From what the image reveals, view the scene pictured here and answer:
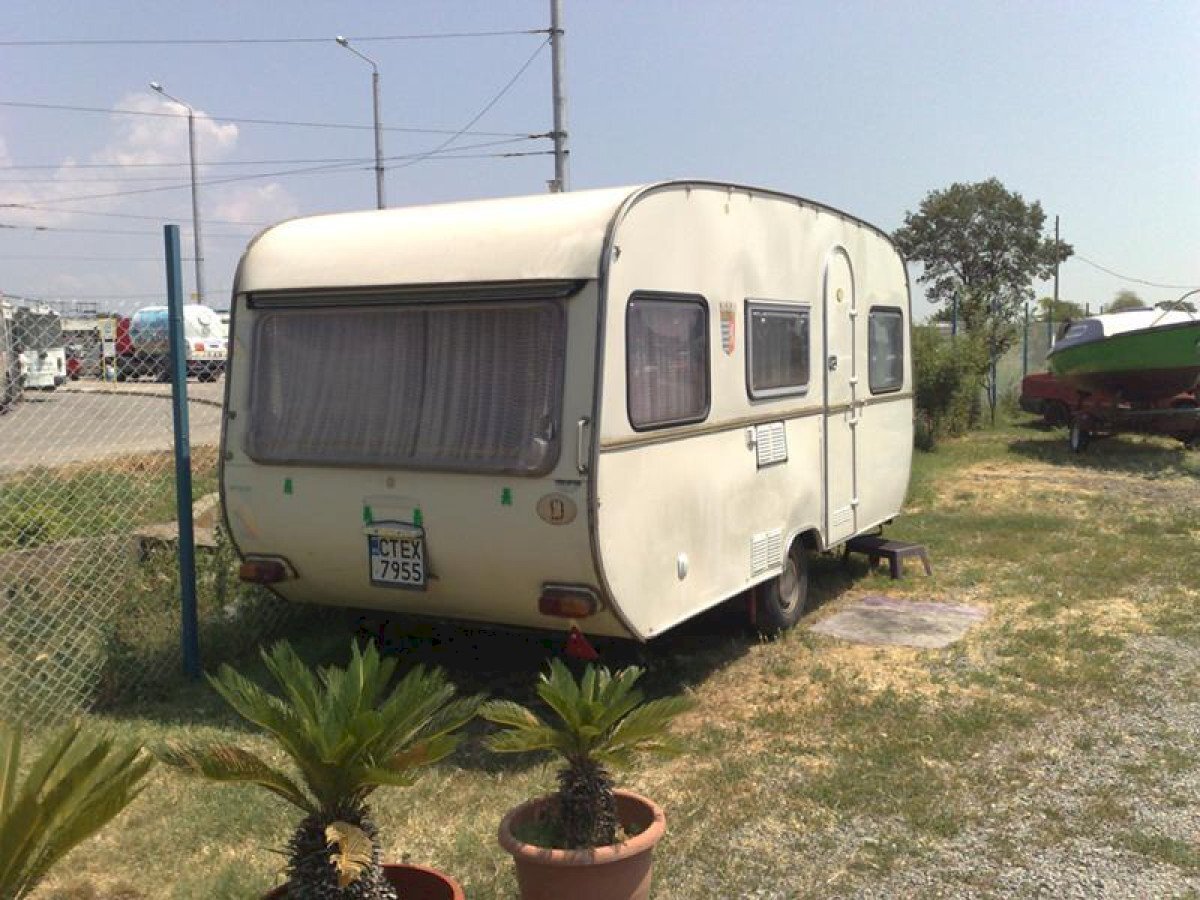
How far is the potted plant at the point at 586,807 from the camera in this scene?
3359 millimetres

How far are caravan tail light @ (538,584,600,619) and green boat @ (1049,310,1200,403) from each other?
42.0 feet

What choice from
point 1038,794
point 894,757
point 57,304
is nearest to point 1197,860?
point 1038,794

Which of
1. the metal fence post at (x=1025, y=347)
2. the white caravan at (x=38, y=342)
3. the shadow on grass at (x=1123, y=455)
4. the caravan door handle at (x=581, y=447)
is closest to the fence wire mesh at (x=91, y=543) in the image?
the white caravan at (x=38, y=342)

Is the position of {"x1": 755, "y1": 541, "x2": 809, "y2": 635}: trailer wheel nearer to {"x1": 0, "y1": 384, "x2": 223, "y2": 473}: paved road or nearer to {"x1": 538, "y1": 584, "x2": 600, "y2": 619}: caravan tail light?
{"x1": 538, "y1": 584, "x2": 600, "y2": 619}: caravan tail light

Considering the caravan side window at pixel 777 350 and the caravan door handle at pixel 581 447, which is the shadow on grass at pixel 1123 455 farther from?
the caravan door handle at pixel 581 447

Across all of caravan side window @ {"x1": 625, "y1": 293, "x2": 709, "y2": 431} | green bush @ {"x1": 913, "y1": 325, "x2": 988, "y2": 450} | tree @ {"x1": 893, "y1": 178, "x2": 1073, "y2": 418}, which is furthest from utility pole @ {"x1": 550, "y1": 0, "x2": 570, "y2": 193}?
tree @ {"x1": 893, "y1": 178, "x2": 1073, "y2": 418}

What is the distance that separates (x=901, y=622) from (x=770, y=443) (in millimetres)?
1817

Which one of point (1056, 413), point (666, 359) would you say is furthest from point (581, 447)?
point (1056, 413)

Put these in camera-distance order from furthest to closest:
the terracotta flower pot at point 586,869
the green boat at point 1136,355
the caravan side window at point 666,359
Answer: the green boat at point 1136,355, the caravan side window at point 666,359, the terracotta flower pot at point 586,869

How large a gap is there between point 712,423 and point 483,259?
5.02 feet

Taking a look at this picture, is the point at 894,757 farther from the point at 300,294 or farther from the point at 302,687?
the point at 300,294

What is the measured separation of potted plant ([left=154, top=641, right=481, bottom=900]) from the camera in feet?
9.39

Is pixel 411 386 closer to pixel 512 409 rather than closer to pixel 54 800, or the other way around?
pixel 512 409

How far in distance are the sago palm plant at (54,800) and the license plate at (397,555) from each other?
2.56 metres
